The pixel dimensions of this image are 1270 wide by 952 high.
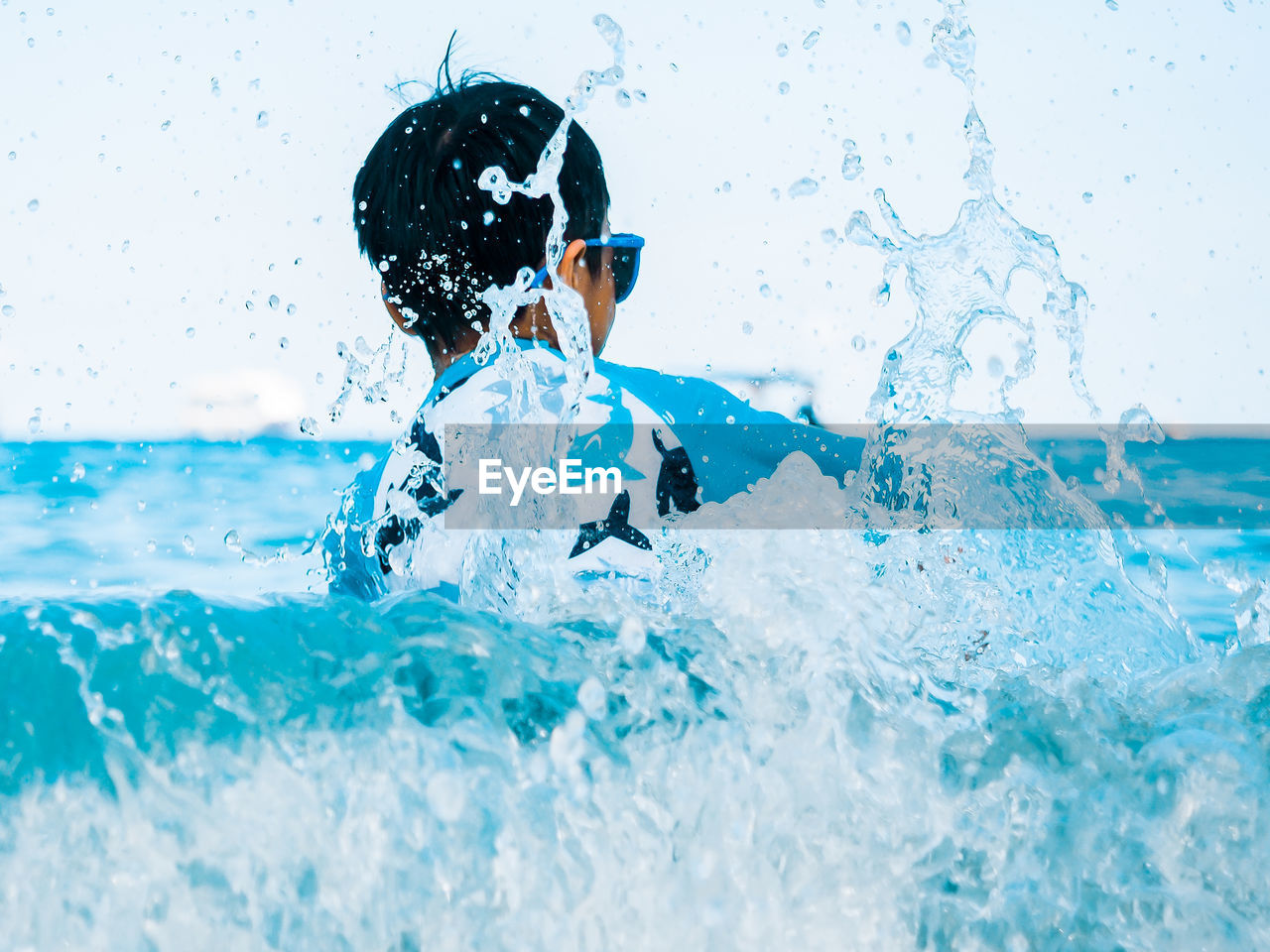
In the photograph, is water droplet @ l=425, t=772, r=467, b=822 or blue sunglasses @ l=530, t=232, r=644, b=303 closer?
water droplet @ l=425, t=772, r=467, b=822

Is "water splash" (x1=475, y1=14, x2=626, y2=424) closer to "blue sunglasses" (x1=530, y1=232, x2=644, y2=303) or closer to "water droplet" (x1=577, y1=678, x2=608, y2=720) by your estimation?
"blue sunglasses" (x1=530, y1=232, x2=644, y2=303)

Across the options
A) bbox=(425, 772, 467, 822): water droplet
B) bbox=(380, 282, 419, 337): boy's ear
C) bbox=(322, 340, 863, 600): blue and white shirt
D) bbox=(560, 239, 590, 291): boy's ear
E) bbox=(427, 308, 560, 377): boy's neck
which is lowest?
bbox=(425, 772, 467, 822): water droplet


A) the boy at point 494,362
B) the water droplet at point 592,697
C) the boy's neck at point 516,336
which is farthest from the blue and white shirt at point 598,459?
the water droplet at point 592,697

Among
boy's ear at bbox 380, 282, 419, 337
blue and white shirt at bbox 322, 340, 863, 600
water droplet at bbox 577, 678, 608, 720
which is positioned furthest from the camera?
boy's ear at bbox 380, 282, 419, 337

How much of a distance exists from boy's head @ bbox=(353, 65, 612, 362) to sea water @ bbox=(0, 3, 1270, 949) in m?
0.86

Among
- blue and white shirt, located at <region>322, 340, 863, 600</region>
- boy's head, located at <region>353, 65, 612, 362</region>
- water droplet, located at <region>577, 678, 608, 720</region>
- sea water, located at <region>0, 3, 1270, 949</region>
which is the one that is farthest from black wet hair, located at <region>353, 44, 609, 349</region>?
water droplet, located at <region>577, 678, 608, 720</region>

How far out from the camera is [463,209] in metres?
1.91

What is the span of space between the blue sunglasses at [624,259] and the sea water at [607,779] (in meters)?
0.94

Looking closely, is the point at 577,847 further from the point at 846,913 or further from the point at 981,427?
the point at 981,427

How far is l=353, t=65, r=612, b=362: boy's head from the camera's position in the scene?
1921mm

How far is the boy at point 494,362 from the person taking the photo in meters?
1.61

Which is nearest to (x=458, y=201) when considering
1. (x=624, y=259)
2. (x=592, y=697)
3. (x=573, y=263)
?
(x=573, y=263)

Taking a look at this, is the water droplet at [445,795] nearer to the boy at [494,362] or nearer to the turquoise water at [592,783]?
the turquoise water at [592,783]

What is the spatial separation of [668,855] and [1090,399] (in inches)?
47.7
